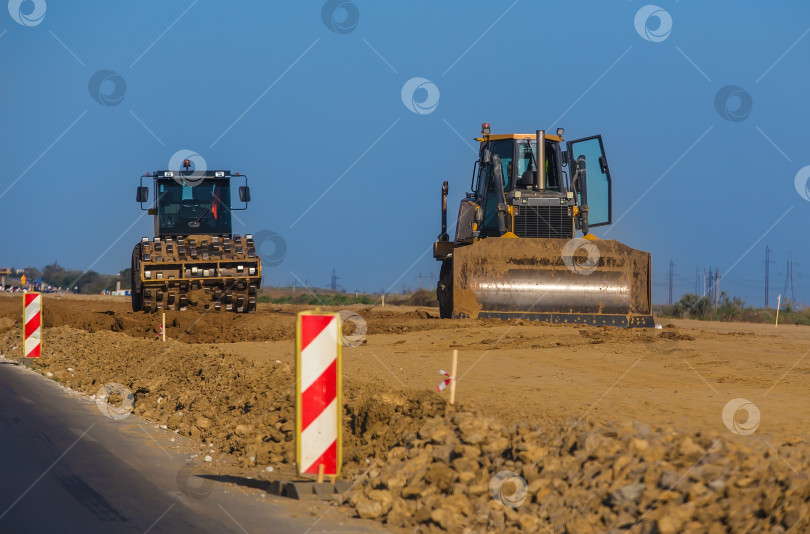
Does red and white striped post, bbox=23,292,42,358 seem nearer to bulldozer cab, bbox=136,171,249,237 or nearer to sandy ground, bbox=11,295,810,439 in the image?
sandy ground, bbox=11,295,810,439

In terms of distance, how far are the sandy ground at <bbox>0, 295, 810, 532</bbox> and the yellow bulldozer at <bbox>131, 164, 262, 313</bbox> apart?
2.69 m

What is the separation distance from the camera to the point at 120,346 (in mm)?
18797

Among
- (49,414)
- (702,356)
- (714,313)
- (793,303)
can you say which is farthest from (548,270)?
(793,303)

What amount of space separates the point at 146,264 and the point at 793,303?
33.1 meters

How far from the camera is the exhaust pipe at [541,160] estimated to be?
2150 centimetres

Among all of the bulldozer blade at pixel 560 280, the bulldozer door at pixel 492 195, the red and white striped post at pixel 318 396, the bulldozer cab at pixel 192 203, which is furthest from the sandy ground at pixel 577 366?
the bulldozer cab at pixel 192 203

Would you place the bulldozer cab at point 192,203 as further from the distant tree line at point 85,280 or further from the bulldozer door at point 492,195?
the distant tree line at point 85,280

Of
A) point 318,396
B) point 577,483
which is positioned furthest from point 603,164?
point 577,483

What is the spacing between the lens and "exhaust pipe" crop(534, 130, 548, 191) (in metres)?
21.5

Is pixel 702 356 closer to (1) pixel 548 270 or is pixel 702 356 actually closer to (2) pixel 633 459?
(1) pixel 548 270

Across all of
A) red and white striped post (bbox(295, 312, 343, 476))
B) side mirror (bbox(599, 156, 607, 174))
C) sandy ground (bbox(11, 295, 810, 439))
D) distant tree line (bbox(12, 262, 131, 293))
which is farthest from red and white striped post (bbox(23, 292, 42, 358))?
distant tree line (bbox(12, 262, 131, 293))

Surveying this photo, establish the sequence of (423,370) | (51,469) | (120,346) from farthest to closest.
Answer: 1. (120,346)
2. (423,370)
3. (51,469)

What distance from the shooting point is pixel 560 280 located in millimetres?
20281

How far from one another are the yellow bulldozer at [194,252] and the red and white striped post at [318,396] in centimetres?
1926
